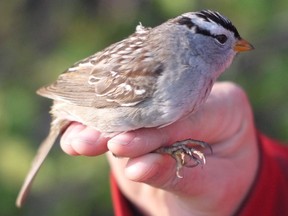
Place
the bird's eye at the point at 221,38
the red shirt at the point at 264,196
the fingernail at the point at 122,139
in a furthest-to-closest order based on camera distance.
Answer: the red shirt at the point at 264,196 < the bird's eye at the point at 221,38 < the fingernail at the point at 122,139

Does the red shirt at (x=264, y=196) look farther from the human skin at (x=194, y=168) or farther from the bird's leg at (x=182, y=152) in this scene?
the bird's leg at (x=182, y=152)

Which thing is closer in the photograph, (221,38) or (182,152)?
(182,152)

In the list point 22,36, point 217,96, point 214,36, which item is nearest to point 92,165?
point 22,36

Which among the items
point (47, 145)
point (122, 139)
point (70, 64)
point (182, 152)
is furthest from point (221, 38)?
point (70, 64)

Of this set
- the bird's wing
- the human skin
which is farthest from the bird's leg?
the bird's wing

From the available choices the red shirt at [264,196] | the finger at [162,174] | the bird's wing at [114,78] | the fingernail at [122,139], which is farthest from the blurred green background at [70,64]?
the fingernail at [122,139]

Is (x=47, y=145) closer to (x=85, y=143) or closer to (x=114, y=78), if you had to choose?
(x=114, y=78)
